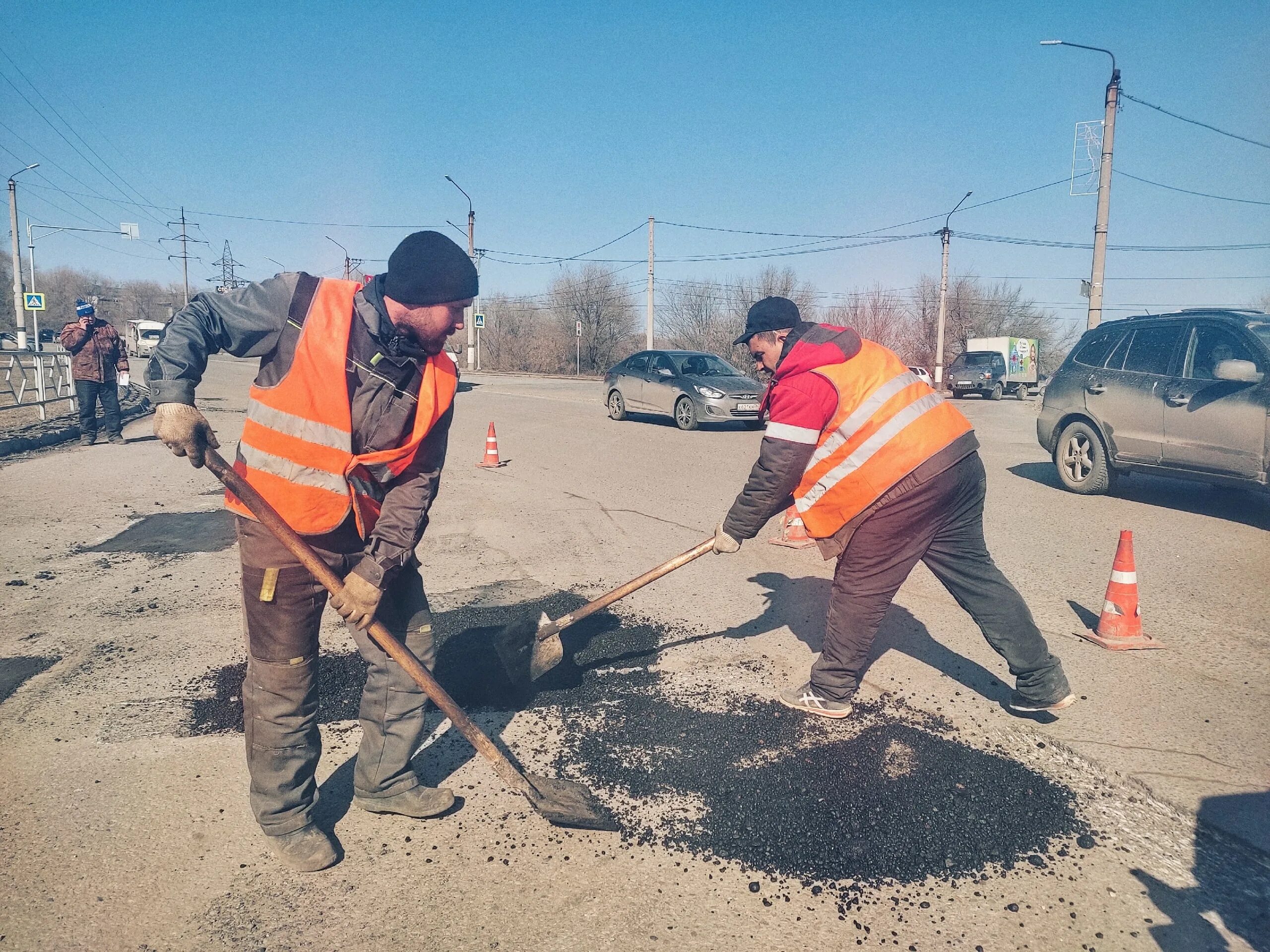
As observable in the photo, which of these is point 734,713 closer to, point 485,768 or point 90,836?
point 485,768

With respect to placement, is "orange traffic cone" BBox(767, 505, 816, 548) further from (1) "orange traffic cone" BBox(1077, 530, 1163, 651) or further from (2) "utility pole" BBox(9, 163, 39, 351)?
(2) "utility pole" BBox(9, 163, 39, 351)

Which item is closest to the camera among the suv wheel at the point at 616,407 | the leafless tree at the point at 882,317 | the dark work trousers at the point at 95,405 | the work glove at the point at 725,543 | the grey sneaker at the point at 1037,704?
the grey sneaker at the point at 1037,704

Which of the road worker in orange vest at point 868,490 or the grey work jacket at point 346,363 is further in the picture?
the road worker in orange vest at point 868,490

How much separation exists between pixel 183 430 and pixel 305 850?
1380mm

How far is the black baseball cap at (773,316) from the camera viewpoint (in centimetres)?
360

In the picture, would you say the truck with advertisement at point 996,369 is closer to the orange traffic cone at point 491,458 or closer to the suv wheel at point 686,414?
the suv wheel at point 686,414

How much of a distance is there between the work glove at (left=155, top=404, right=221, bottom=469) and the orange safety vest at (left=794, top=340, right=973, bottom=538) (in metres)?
2.25

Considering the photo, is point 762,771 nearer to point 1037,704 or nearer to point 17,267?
point 1037,704

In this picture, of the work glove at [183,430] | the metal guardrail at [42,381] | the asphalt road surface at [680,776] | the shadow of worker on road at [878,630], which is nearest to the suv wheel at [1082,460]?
the asphalt road surface at [680,776]

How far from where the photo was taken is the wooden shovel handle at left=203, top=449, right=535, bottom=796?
8.14ft

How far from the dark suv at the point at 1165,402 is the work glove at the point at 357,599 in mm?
7148

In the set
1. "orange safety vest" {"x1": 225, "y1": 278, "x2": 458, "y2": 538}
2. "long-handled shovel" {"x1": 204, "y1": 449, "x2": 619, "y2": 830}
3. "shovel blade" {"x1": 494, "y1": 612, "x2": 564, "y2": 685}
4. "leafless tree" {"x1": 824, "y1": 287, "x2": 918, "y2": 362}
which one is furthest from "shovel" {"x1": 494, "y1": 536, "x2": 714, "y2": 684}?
"leafless tree" {"x1": 824, "y1": 287, "x2": 918, "y2": 362}

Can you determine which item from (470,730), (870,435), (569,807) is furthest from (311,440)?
(870,435)

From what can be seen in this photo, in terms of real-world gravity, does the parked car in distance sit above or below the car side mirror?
below
